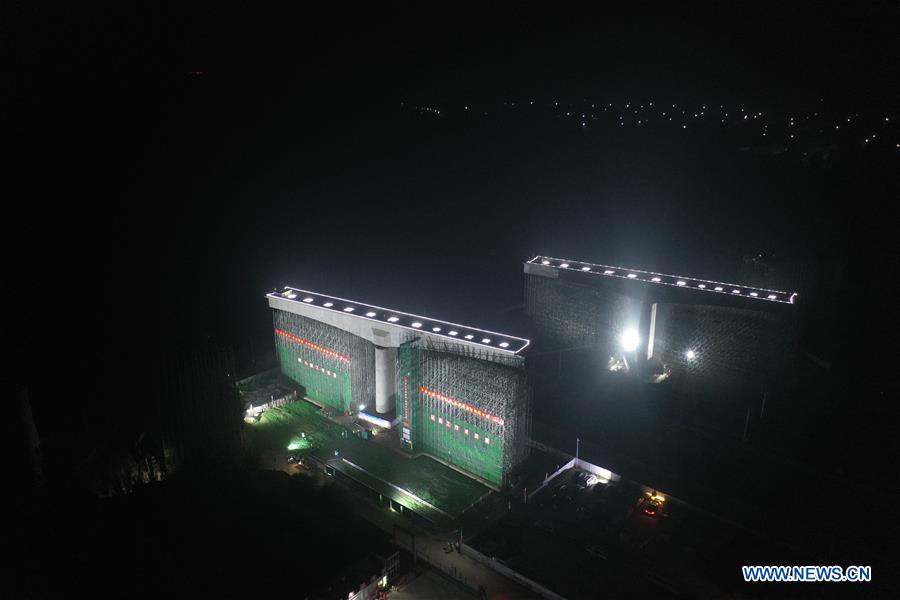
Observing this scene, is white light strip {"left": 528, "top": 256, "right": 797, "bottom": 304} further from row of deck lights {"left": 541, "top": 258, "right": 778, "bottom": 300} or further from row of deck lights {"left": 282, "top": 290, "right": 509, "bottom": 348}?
row of deck lights {"left": 282, "top": 290, "right": 509, "bottom": 348}

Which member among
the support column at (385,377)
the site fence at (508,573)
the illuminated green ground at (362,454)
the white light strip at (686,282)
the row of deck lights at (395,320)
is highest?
the white light strip at (686,282)

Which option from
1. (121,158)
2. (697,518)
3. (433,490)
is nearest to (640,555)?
(697,518)

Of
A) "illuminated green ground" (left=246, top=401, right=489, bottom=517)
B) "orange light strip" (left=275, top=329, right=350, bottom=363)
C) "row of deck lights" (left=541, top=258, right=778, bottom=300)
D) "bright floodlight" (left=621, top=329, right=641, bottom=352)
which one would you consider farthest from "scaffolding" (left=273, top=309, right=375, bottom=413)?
"bright floodlight" (left=621, top=329, right=641, bottom=352)

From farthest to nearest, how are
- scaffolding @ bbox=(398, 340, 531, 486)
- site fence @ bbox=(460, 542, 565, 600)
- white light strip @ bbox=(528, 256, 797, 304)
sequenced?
white light strip @ bbox=(528, 256, 797, 304) → scaffolding @ bbox=(398, 340, 531, 486) → site fence @ bbox=(460, 542, 565, 600)

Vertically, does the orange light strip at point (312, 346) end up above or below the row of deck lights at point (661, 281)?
below

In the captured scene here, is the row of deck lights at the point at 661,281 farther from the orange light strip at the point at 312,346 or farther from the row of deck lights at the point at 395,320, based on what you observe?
the orange light strip at the point at 312,346

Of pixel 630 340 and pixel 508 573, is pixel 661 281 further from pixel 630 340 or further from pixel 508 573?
pixel 508 573

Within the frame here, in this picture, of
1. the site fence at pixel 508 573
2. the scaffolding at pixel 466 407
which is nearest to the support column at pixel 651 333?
the scaffolding at pixel 466 407
